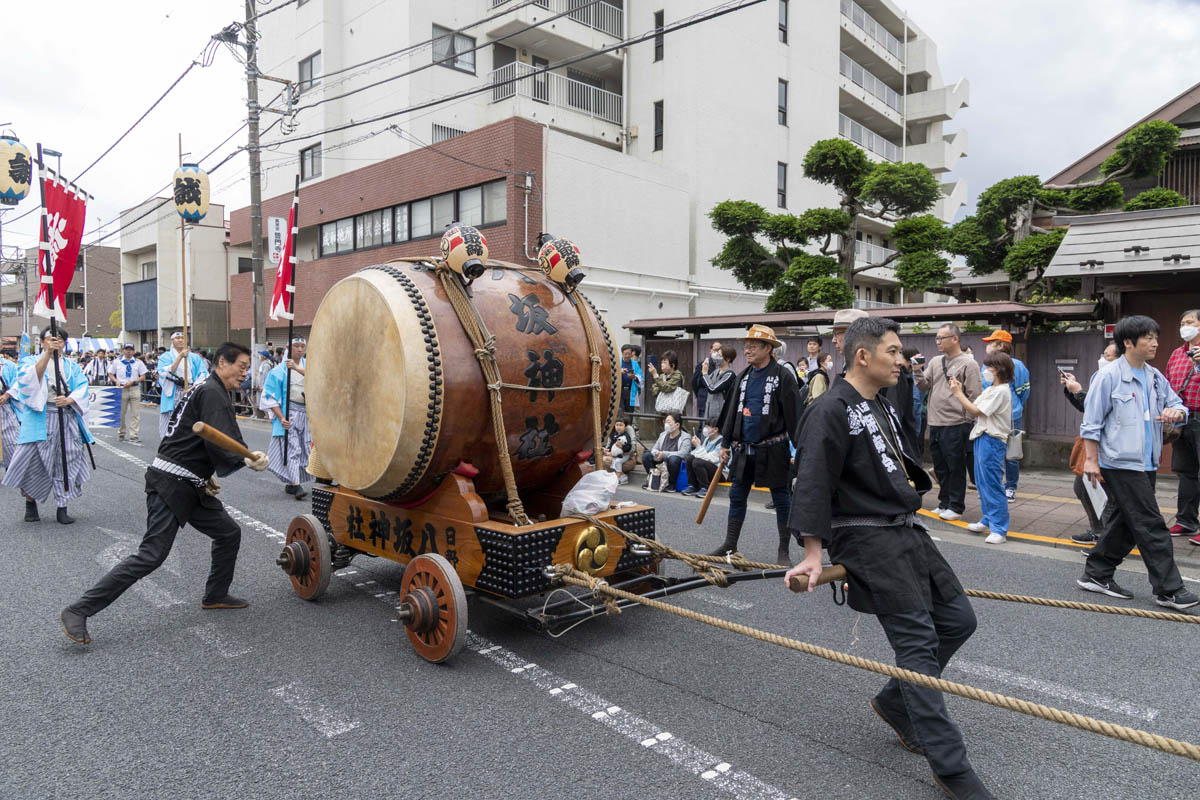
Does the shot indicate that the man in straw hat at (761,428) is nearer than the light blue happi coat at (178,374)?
Yes

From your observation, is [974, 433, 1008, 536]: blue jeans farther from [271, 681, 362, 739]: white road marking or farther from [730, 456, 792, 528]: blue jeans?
[271, 681, 362, 739]: white road marking

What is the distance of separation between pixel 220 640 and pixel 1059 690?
459 cm

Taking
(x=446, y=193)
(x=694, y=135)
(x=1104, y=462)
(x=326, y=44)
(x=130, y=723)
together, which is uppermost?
(x=326, y=44)

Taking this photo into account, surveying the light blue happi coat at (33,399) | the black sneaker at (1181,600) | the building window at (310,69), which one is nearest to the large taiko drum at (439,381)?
the black sneaker at (1181,600)

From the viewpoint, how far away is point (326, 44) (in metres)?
25.0

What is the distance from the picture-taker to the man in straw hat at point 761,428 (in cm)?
609

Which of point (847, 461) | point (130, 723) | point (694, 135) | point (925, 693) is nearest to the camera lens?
point (925, 693)

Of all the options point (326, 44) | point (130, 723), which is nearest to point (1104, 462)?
point (130, 723)

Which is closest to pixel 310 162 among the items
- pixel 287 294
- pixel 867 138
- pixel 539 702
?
pixel 287 294

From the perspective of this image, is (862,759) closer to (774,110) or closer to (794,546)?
(794,546)

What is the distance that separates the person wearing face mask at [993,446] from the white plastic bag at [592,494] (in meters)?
4.15

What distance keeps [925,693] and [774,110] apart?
86.3 feet

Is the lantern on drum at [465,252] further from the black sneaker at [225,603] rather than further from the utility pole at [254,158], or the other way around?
the utility pole at [254,158]

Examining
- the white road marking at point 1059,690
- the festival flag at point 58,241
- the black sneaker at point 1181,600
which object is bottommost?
the white road marking at point 1059,690
